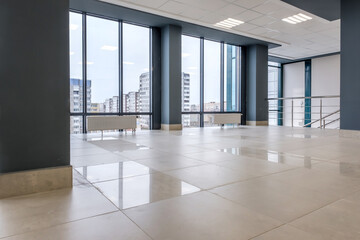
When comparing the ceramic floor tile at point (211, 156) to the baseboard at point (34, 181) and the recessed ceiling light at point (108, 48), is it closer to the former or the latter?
the baseboard at point (34, 181)

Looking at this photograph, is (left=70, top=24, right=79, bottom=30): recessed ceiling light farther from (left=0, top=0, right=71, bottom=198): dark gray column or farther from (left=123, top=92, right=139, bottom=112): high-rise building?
(left=0, top=0, right=71, bottom=198): dark gray column

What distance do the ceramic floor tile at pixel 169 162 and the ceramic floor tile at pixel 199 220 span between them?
0.96 metres

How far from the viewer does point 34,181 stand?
1874mm

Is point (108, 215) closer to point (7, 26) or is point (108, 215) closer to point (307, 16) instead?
point (7, 26)

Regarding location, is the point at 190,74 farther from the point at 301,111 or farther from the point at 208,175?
Answer: the point at 301,111

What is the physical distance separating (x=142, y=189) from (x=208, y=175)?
694mm

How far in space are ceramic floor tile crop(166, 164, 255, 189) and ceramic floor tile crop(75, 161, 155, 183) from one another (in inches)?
13.8

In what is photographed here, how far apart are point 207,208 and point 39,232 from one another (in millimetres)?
947

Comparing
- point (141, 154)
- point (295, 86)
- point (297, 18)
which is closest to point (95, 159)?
point (141, 154)

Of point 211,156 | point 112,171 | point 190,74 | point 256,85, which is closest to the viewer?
point 112,171

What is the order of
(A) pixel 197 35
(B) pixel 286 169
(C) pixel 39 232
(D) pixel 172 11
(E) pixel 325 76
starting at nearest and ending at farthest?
(C) pixel 39 232
(B) pixel 286 169
(D) pixel 172 11
(A) pixel 197 35
(E) pixel 325 76

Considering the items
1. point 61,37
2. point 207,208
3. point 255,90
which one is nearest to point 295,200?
point 207,208

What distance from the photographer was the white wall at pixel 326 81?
38.3 ft

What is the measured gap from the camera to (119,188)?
1976 mm
